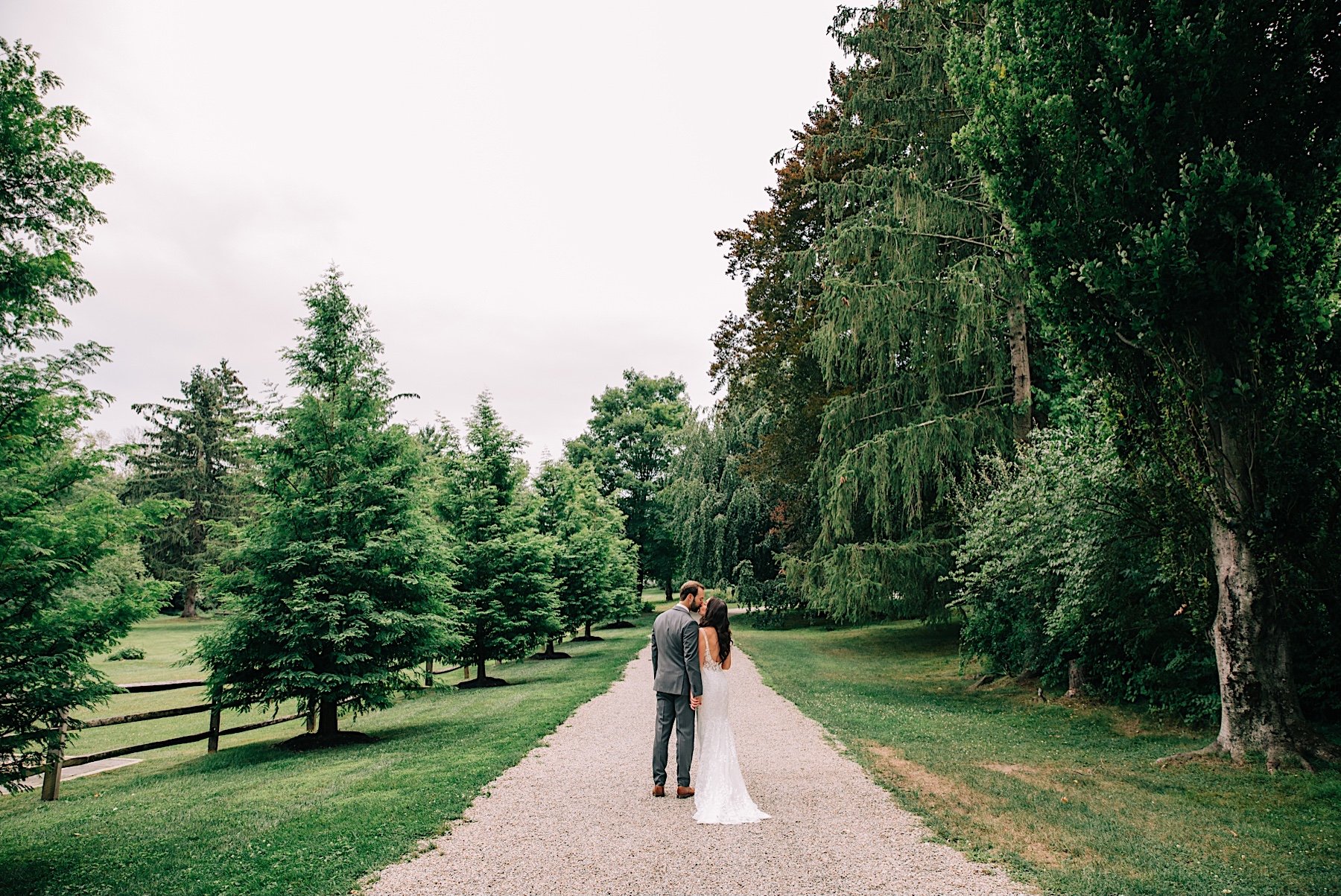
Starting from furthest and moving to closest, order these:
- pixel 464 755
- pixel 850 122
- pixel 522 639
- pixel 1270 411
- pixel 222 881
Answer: pixel 522 639, pixel 850 122, pixel 464 755, pixel 1270 411, pixel 222 881

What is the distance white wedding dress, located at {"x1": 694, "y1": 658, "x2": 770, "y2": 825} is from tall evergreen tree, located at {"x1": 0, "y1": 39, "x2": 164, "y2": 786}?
4808 mm

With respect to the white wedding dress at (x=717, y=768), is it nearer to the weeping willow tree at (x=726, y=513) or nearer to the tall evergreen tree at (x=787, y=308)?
the tall evergreen tree at (x=787, y=308)

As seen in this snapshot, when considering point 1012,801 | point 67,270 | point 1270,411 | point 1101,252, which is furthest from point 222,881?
point 1270,411

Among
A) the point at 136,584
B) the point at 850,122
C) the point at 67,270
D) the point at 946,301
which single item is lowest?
the point at 136,584

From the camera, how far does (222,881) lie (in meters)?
5.20

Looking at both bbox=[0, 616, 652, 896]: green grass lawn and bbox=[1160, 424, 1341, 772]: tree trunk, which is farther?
bbox=[1160, 424, 1341, 772]: tree trunk

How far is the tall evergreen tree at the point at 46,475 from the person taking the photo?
5.87 metres

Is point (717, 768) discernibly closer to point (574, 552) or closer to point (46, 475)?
point (46, 475)

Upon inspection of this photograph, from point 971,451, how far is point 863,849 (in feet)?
35.7

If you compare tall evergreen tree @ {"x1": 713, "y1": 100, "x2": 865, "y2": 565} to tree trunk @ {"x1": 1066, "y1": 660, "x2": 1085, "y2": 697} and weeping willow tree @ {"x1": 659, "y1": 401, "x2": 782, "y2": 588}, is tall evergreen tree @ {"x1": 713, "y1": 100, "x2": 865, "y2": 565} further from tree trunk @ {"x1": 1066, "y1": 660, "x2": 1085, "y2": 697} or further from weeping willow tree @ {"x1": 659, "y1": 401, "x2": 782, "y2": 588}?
weeping willow tree @ {"x1": 659, "y1": 401, "x2": 782, "y2": 588}

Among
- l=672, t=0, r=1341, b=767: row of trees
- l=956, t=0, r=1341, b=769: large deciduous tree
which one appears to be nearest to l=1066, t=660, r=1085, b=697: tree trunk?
l=672, t=0, r=1341, b=767: row of trees

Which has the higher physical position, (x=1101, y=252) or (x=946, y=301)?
(x=946, y=301)

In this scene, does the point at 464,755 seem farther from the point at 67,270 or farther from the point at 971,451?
the point at 971,451

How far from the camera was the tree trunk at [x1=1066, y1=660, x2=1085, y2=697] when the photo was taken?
13.0 metres
